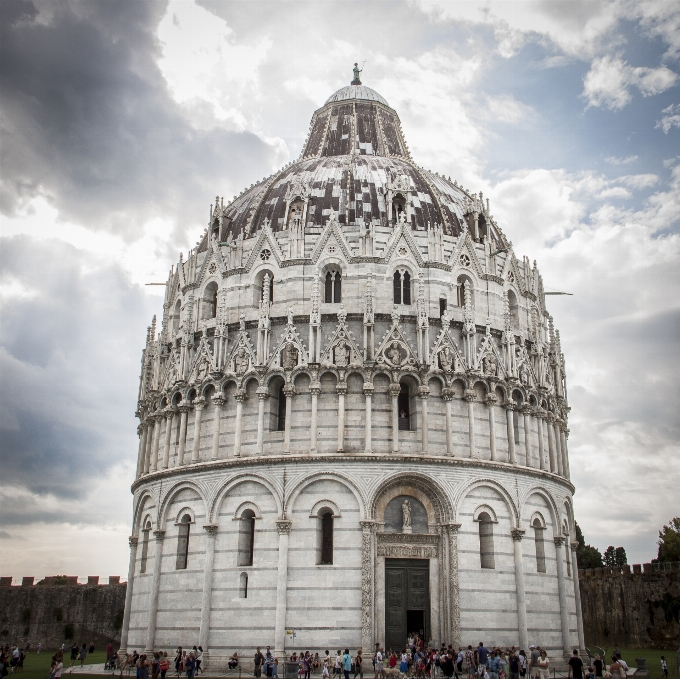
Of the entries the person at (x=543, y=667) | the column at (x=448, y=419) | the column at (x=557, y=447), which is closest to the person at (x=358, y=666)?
the person at (x=543, y=667)

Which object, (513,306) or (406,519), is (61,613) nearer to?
(406,519)

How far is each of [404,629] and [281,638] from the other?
5046 millimetres

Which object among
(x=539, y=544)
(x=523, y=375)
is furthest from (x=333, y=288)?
(x=539, y=544)

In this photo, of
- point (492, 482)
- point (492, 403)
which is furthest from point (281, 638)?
point (492, 403)

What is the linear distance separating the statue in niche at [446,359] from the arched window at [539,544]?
8.36 meters

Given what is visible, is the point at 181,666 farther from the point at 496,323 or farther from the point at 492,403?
the point at 496,323

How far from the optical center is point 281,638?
3181cm

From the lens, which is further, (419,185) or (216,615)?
(419,185)

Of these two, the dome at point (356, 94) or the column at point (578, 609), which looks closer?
the column at point (578, 609)

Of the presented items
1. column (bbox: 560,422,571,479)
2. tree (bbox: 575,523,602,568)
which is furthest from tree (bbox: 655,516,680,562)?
column (bbox: 560,422,571,479)

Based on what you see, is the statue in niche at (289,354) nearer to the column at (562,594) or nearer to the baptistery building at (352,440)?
the baptistery building at (352,440)

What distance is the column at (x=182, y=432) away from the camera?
37.4 metres

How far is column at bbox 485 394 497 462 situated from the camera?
1412 inches

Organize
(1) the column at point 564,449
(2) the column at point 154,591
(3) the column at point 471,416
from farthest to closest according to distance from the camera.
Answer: (1) the column at point 564,449, (3) the column at point 471,416, (2) the column at point 154,591
